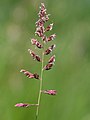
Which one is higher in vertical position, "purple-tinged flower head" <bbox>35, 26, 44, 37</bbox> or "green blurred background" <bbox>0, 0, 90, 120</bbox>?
"purple-tinged flower head" <bbox>35, 26, 44, 37</bbox>

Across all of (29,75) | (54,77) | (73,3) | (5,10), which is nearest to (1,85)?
(54,77)

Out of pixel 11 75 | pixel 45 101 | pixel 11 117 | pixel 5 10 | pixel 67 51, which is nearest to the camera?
pixel 11 117

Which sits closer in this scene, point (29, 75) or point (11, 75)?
point (29, 75)

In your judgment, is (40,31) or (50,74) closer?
(40,31)

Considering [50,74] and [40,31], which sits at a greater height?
[40,31]

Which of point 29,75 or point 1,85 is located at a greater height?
point 29,75

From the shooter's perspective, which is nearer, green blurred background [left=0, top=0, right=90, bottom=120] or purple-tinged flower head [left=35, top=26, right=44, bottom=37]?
purple-tinged flower head [left=35, top=26, right=44, bottom=37]

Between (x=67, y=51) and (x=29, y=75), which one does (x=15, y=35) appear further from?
(x=29, y=75)

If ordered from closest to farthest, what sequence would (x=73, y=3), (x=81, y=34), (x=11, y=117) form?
1. (x=11, y=117)
2. (x=81, y=34)
3. (x=73, y=3)
